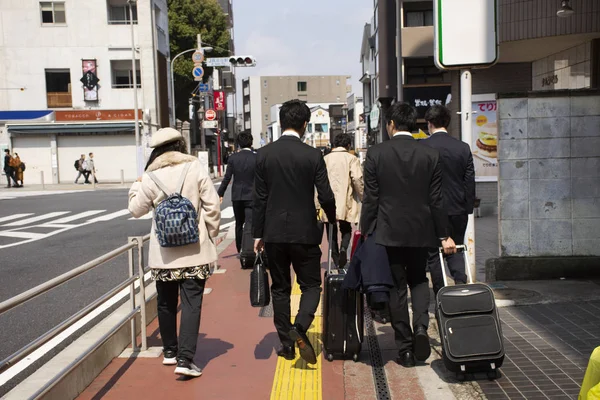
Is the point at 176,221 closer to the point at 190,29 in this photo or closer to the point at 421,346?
the point at 421,346

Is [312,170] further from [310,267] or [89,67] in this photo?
[89,67]

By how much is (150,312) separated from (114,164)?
35.6 metres

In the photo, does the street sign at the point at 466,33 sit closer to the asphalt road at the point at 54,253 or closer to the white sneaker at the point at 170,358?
the white sneaker at the point at 170,358

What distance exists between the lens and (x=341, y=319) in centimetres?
486

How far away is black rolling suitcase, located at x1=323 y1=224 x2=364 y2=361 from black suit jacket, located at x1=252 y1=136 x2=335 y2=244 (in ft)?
1.48

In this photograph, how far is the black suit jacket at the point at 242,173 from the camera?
872cm

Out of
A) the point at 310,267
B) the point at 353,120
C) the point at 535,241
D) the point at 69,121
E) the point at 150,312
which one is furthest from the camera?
the point at 353,120

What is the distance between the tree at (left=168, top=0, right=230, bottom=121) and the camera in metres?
52.2

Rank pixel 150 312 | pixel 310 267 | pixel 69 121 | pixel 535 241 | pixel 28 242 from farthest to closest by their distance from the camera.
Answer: pixel 69 121
pixel 28 242
pixel 535 241
pixel 150 312
pixel 310 267

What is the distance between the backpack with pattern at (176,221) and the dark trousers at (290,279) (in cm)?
67

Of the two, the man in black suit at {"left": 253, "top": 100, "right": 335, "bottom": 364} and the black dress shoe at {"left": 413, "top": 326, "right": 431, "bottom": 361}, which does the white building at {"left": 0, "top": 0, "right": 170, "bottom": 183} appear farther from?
the black dress shoe at {"left": 413, "top": 326, "right": 431, "bottom": 361}

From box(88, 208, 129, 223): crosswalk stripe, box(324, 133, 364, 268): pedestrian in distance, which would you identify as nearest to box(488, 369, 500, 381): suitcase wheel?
box(324, 133, 364, 268): pedestrian in distance

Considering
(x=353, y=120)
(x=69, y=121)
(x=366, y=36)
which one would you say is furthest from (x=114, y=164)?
(x=353, y=120)

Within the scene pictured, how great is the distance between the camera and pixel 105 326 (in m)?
5.05
